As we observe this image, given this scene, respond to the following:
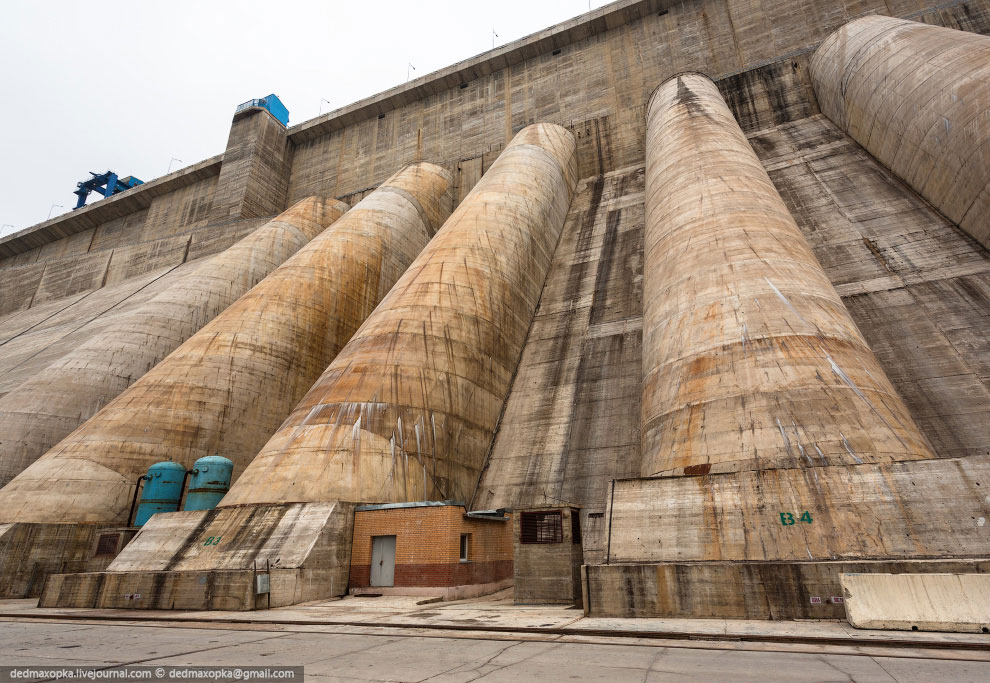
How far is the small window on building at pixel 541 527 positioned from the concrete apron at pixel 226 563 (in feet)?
12.1

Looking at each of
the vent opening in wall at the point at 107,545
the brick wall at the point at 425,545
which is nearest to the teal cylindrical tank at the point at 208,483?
the vent opening in wall at the point at 107,545

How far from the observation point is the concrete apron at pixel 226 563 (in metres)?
9.01

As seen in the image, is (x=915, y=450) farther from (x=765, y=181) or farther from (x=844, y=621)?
(x=765, y=181)

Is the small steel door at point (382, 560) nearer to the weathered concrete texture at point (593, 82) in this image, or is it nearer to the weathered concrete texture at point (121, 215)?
the weathered concrete texture at point (593, 82)

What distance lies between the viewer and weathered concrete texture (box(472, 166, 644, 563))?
43.0ft

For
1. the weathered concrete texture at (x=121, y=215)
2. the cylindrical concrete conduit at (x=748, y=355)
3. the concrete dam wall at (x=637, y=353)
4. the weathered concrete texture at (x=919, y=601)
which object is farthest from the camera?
the weathered concrete texture at (x=121, y=215)

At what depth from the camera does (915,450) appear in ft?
27.5

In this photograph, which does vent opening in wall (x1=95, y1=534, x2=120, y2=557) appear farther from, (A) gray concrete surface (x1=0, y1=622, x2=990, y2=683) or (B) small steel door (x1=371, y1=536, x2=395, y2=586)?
(A) gray concrete surface (x1=0, y1=622, x2=990, y2=683)

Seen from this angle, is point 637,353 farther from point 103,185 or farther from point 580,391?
point 103,185

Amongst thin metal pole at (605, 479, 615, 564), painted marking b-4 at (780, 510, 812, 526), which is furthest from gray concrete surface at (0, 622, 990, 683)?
painted marking b-4 at (780, 510, 812, 526)

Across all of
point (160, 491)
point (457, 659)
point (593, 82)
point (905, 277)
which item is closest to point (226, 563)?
point (160, 491)

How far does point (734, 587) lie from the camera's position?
269 inches

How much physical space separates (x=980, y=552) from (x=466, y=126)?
31424mm

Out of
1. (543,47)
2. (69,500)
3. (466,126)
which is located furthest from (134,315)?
(543,47)
